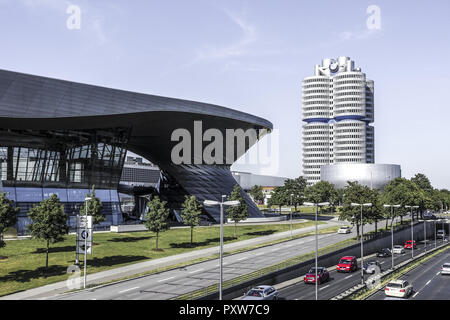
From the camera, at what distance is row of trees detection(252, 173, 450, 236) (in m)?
70.6

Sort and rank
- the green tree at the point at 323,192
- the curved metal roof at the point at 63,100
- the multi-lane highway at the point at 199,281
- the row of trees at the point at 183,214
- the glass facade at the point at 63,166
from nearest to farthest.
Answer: the multi-lane highway at the point at 199,281 → the row of trees at the point at 183,214 → the curved metal roof at the point at 63,100 → the glass facade at the point at 63,166 → the green tree at the point at 323,192

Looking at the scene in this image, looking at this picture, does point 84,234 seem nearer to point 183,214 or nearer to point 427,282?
point 183,214

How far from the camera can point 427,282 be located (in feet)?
142

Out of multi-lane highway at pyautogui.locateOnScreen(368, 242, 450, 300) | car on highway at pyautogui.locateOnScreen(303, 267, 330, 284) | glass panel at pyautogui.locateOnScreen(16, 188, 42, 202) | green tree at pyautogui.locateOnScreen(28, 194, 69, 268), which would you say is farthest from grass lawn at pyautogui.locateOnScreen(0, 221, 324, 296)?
multi-lane highway at pyautogui.locateOnScreen(368, 242, 450, 300)

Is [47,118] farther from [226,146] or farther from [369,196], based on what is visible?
[369,196]

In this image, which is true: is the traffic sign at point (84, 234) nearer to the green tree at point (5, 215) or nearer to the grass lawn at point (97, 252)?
the grass lawn at point (97, 252)

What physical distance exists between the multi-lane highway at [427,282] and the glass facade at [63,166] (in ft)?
153

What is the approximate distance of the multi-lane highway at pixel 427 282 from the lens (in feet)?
118

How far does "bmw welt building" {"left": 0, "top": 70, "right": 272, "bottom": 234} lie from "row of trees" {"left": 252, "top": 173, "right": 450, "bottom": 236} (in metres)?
23.9

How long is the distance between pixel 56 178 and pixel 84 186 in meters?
4.92

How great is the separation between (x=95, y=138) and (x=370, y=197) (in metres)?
47.0

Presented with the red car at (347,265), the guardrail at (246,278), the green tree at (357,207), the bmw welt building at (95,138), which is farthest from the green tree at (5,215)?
the green tree at (357,207)

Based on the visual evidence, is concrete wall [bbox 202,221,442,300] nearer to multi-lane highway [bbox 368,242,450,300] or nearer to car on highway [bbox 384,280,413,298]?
multi-lane highway [bbox 368,242,450,300]

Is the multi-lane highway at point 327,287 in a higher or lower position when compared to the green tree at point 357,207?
lower
